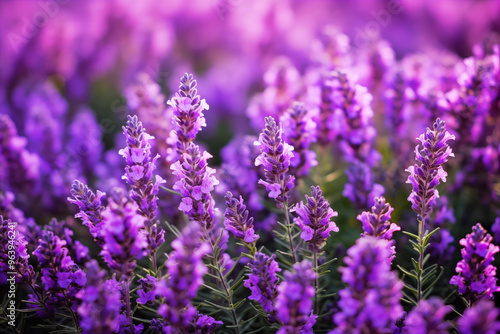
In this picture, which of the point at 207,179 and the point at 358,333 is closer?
the point at 358,333

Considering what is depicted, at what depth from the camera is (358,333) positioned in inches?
44.0

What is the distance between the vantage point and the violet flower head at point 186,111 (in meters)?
1.60

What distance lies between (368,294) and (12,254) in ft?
4.33

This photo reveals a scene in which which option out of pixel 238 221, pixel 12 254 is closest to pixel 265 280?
pixel 238 221

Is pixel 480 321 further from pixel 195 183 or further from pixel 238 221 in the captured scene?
pixel 195 183

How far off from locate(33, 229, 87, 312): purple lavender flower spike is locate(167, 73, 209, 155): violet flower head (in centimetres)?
57

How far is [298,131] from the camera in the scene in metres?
2.01

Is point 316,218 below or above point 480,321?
above

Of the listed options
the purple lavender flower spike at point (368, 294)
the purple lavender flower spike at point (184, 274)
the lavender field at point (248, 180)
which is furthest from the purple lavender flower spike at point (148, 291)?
the purple lavender flower spike at point (368, 294)

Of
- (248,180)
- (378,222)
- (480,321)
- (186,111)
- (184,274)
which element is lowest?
(480,321)

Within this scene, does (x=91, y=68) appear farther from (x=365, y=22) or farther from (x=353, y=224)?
(x=365, y=22)

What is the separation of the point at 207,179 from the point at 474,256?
96 cm

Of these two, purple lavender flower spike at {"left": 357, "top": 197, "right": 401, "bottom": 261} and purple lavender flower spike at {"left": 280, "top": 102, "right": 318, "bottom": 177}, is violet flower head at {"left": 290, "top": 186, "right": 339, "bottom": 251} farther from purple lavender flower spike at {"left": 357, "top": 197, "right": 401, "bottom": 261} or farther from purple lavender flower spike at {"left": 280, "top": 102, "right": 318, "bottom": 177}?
purple lavender flower spike at {"left": 280, "top": 102, "right": 318, "bottom": 177}

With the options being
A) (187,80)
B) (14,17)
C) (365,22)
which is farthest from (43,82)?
(365,22)
